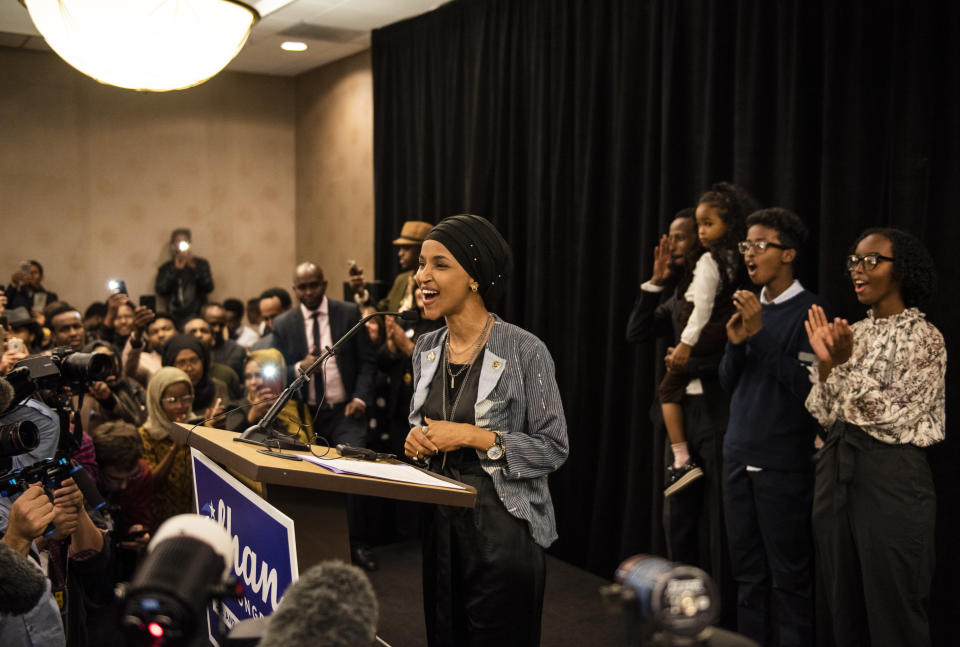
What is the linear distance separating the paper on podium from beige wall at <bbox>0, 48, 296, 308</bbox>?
685 cm

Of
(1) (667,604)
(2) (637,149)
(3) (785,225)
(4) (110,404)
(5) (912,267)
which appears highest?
(2) (637,149)

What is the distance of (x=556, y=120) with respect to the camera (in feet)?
15.0

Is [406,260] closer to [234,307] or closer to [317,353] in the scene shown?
[317,353]

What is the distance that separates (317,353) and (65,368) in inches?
87.5

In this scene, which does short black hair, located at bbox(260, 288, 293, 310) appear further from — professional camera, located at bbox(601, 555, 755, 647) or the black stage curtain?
professional camera, located at bbox(601, 555, 755, 647)

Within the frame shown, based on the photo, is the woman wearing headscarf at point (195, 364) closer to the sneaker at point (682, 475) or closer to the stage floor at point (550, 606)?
the stage floor at point (550, 606)

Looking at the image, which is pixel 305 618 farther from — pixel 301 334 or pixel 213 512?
pixel 301 334

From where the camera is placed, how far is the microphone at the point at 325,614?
805mm

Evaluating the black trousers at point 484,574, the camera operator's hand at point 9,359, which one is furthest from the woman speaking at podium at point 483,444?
the camera operator's hand at point 9,359

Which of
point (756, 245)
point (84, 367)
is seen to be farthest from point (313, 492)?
point (756, 245)

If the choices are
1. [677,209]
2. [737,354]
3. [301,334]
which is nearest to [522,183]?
[677,209]

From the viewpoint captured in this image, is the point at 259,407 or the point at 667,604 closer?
the point at 667,604

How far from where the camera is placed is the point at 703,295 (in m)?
3.21

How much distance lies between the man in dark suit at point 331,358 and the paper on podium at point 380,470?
2581 mm
